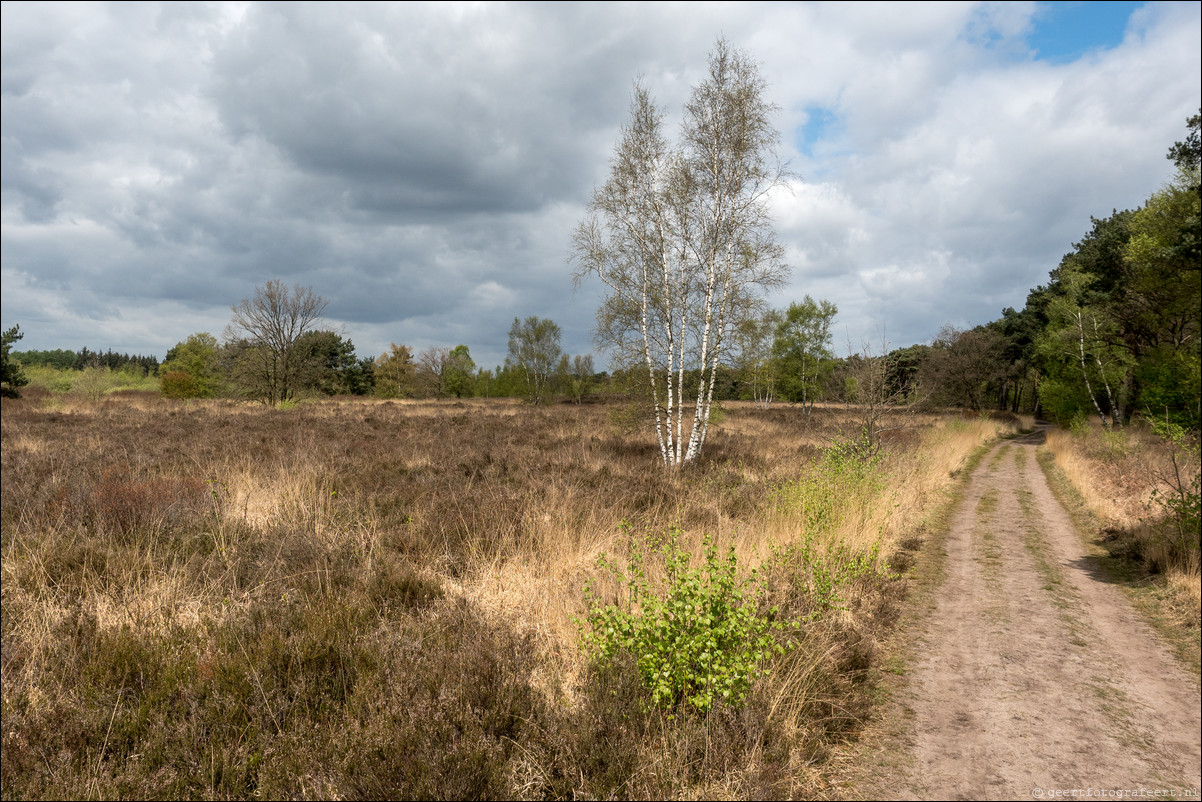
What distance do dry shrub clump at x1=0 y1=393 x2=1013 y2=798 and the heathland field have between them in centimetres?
2

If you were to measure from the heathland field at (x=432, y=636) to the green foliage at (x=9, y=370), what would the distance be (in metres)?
25.4

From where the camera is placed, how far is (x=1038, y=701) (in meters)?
3.77

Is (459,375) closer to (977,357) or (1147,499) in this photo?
(977,357)

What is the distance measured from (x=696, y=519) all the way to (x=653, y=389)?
6.20 meters

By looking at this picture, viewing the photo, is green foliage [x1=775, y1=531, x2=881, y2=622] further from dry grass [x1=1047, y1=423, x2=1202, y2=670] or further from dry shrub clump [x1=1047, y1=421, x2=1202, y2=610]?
dry shrub clump [x1=1047, y1=421, x2=1202, y2=610]

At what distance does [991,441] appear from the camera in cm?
2881

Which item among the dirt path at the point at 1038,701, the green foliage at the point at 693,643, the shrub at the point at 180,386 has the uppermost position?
the shrub at the point at 180,386

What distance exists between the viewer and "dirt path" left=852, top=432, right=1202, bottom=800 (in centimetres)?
300

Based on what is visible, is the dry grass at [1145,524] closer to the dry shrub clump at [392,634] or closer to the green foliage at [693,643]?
the dry shrub clump at [392,634]

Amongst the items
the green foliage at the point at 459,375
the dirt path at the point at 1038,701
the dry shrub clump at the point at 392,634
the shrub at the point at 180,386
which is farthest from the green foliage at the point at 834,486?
the green foliage at the point at 459,375

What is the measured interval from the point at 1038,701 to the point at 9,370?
134 ft

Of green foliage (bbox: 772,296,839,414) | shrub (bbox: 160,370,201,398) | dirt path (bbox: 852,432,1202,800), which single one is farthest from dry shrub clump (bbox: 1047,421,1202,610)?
shrub (bbox: 160,370,201,398)

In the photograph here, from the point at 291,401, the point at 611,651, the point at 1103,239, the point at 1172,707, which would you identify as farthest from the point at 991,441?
the point at 291,401

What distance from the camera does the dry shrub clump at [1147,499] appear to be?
598 centimetres
